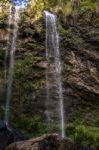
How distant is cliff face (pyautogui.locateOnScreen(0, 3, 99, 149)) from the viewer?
55.5 ft

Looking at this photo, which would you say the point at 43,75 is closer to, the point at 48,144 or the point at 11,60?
the point at 11,60

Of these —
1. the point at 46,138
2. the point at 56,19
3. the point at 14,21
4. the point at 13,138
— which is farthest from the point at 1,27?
the point at 46,138

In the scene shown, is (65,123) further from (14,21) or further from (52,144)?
(52,144)

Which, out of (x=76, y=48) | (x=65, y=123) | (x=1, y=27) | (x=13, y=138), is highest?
(x=1, y=27)

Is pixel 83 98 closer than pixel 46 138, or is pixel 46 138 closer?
pixel 46 138

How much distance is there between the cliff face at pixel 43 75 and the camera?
16906 mm

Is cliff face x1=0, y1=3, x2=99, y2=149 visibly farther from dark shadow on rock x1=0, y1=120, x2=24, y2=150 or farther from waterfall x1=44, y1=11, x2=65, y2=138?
dark shadow on rock x1=0, y1=120, x2=24, y2=150

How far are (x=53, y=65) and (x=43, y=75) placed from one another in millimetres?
661

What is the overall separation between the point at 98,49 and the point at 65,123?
4295mm

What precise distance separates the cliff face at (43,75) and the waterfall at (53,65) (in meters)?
0.21

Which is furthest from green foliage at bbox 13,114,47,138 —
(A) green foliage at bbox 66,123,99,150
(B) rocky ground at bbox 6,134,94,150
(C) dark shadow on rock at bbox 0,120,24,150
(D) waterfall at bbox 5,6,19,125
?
(B) rocky ground at bbox 6,134,94,150

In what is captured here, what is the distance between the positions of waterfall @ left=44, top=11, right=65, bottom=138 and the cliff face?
208mm

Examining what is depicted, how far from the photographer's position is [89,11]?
65.8ft

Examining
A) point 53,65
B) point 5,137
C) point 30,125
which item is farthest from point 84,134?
point 5,137
